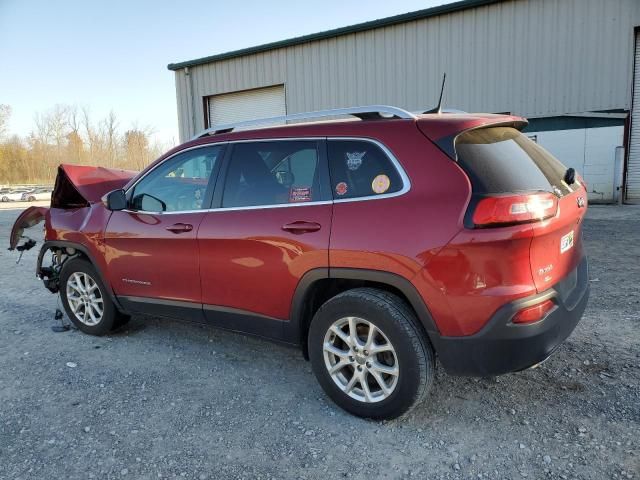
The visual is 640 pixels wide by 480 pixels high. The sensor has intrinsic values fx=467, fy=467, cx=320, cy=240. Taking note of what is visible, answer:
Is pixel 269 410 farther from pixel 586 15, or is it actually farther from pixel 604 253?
pixel 586 15

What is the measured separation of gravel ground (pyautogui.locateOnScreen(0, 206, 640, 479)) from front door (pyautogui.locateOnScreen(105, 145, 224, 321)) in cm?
51

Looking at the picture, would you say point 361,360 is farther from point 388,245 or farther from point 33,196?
point 33,196

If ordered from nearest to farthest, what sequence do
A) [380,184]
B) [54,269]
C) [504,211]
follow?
[504,211] → [380,184] → [54,269]

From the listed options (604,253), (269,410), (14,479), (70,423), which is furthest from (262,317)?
(604,253)

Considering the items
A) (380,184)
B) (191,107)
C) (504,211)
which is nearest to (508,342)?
(504,211)

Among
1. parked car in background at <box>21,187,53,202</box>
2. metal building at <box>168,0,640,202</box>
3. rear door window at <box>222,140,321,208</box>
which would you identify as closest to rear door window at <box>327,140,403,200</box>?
rear door window at <box>222,140,321,208</box>

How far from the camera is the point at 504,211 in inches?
90.4

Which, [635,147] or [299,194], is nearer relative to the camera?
[299,194]

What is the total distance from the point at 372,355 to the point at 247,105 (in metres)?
16.5

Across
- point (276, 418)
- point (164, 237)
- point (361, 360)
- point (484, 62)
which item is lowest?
point (276, 418)

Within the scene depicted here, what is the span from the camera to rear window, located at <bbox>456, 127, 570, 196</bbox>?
241 cm

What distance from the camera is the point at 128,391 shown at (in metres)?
3.29

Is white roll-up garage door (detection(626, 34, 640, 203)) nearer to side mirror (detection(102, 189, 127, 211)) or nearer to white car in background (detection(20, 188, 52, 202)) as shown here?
side mirror (detection(102, 189, 127, 211))

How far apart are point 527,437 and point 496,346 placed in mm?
635
